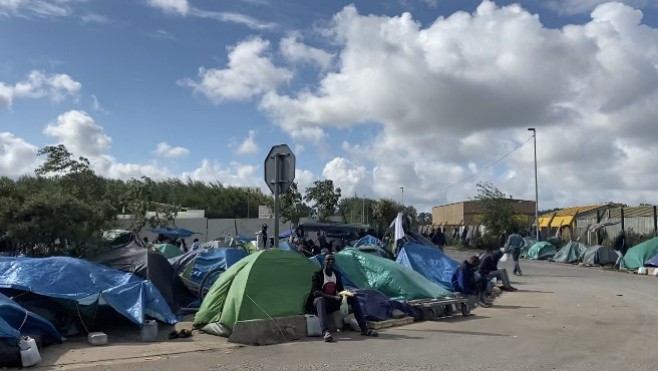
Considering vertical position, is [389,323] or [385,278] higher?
[385,278]

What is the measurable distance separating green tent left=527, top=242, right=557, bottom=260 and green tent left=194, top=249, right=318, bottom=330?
26.1m

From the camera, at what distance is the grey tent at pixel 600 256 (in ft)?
94.0

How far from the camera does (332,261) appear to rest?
1165 cm

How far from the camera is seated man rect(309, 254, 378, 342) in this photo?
10945 mm

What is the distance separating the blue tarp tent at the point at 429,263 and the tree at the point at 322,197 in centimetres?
3354

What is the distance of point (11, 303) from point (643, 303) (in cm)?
1337

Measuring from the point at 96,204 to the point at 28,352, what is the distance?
918cm

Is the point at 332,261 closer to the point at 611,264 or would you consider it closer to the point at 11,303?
the point at 11,303

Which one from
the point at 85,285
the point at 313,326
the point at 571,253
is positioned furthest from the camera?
the point at 571,253

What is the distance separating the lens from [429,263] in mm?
18406

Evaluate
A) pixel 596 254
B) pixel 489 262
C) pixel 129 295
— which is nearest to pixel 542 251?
pixel 596 254

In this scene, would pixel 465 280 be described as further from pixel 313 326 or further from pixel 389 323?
pixel 313 326

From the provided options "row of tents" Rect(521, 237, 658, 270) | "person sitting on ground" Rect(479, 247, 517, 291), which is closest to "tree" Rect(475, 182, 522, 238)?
"row of tents" Rect(521, 237, 658, 270)

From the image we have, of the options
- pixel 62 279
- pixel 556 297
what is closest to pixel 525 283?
pixel 556 297
